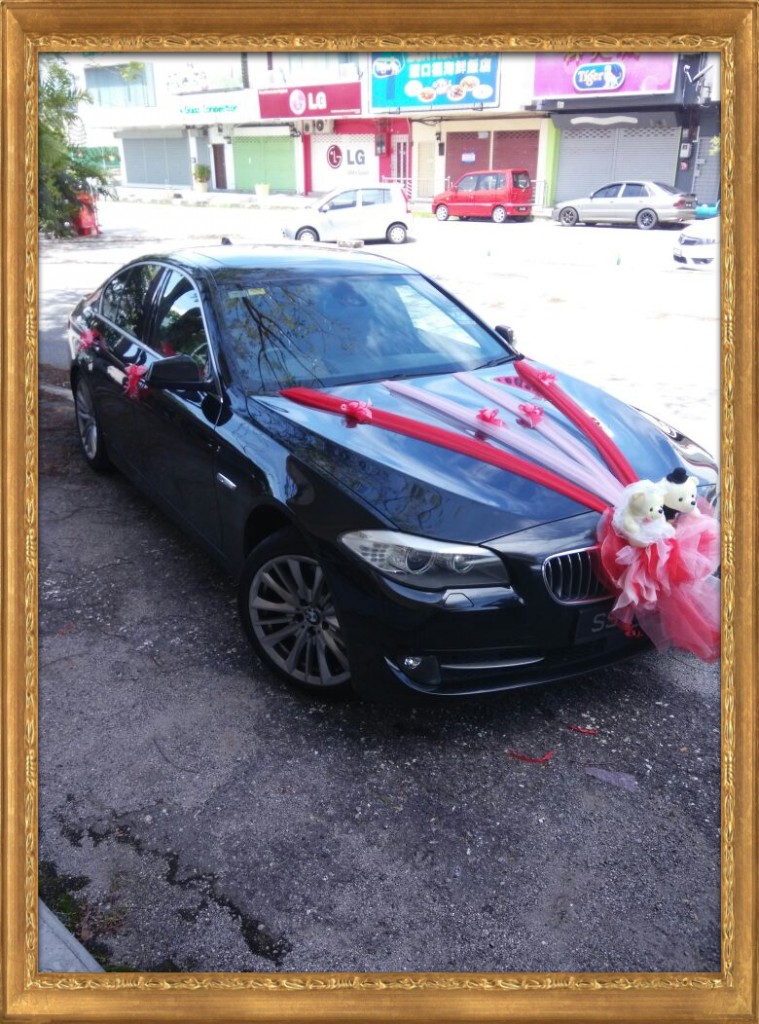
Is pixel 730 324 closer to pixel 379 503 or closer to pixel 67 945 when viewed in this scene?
pixel 379 503

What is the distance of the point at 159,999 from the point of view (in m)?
1.74

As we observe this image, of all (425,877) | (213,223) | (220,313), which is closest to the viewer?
(425,877)

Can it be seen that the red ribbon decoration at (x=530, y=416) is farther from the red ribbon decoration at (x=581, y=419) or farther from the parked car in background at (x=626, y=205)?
the parked car in background at (x=626, y=205)

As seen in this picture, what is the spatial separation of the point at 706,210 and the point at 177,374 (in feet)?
6.89

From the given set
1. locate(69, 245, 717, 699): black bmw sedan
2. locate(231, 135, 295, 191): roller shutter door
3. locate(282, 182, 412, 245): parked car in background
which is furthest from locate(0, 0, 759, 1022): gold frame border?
locate(282, 182, 412, 245): parked car in background

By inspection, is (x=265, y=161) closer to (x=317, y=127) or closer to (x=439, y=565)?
(x=317, y=127)

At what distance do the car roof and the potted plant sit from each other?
33 centimetres

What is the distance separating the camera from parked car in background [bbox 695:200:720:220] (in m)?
1.84

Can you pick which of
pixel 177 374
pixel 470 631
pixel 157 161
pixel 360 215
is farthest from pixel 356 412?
pixel 360 215

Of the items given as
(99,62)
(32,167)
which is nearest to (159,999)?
(32,167)

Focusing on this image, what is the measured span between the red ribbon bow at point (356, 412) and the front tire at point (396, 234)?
145 centimetres

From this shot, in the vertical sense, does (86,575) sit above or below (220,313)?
below

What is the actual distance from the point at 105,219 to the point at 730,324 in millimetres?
2914

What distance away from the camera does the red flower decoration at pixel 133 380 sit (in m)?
3.88
